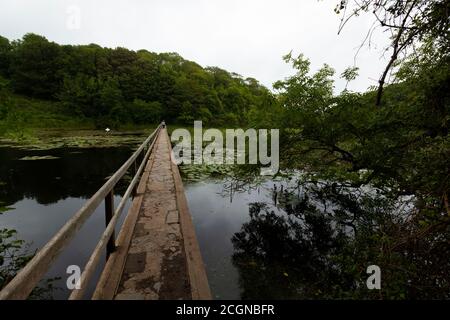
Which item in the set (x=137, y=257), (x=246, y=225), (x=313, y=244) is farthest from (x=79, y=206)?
(x=313, y=244)

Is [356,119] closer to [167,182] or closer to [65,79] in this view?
[167,182]

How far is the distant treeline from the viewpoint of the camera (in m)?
45.1

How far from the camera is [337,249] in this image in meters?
5.65

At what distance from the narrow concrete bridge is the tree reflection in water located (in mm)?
1727

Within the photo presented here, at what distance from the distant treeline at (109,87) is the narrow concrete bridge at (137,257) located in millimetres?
41261

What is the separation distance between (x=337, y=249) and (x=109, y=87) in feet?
162

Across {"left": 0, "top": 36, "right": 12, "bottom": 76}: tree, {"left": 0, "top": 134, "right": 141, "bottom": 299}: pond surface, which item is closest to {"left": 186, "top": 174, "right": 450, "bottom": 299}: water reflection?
{"left": 0, "top": 134, "right": 141, "bottom": 299}: pond surface

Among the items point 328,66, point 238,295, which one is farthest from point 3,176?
point 328,66

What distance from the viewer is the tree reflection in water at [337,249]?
3.16m

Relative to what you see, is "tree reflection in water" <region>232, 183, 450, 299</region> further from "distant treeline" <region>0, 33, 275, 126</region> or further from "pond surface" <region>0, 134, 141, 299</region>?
"distant treeline" <region>0, 33, 275, 126</region>

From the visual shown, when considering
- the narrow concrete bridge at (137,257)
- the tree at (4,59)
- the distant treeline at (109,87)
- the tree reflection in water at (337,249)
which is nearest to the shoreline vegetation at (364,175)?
the tree reflection in water at (337,249)

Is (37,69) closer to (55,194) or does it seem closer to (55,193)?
(55,193)

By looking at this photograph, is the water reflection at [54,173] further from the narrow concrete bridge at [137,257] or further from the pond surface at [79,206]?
the narrow concrete bridge at [137,257]

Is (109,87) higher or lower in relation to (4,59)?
lower
